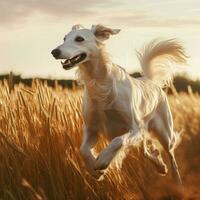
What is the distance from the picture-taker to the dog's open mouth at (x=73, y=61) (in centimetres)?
721

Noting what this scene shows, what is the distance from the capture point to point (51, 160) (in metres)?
7.45

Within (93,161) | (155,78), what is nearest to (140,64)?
(155,78)

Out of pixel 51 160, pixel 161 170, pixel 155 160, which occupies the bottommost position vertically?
pixel 161 170

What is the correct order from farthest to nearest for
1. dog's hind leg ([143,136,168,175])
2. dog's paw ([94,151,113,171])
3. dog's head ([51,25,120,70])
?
dog's hind leg ([143,136,168,175]) → dog's head ([51,25,120,70]) → dog's paw ([94,151,113,171])

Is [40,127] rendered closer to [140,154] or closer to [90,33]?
[90,33]

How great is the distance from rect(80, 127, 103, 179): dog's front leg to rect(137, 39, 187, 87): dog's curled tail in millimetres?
2210

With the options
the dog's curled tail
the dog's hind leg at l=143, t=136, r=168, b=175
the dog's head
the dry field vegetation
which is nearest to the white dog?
the dog's head

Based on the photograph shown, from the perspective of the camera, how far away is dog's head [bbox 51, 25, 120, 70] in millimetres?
7266

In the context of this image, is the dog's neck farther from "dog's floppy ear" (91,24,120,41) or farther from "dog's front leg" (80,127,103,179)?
"dog's front leg" (80,127,103,179)

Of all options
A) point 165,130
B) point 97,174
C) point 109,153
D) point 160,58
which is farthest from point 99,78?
point 160,58

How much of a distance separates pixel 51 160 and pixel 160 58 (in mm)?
3387

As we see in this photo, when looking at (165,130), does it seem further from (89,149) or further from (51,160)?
(51,160)

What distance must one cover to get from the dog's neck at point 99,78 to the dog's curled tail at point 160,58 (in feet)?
6.95

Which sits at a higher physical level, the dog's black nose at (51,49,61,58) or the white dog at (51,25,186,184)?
the dog's black nose at (51,49,61,58)
